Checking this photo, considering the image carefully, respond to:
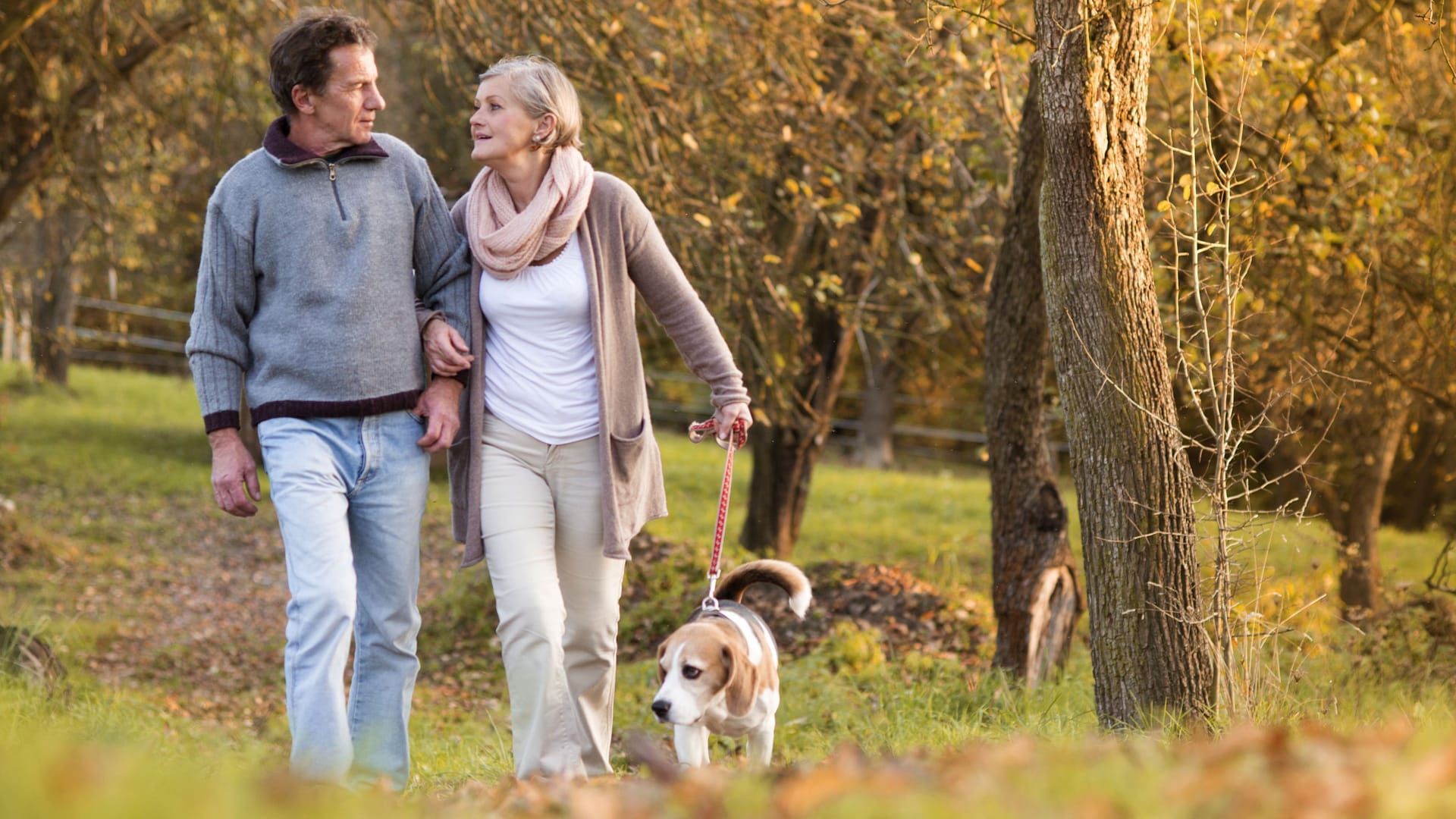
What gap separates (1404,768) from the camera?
2.05 meters

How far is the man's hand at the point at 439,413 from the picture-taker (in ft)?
13.0

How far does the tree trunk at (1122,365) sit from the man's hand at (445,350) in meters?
1.87

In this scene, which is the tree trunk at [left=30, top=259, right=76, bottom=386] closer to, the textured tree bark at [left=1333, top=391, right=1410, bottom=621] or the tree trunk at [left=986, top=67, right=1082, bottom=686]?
the tree trunk at [left=986, top=67, right=1082, bottom=686]

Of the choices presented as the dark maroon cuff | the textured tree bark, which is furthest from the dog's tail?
the textured tree bark

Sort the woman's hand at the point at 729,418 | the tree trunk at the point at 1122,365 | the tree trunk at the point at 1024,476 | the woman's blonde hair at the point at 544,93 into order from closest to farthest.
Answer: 1. the woman's blonde hair at the point at 544,93
2. the tree trunk at the point at 1122,365
3. the woman's hand at the point at 729,418
4. the tree trunk at the point at 1024,476

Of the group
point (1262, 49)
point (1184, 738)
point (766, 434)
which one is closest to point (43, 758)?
point (1184, 738)

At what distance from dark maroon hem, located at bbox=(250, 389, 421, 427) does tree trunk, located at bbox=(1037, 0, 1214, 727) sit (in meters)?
2.12

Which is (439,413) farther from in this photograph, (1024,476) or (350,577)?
(1024,476)

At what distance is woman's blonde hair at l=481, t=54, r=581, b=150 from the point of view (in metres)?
4.03

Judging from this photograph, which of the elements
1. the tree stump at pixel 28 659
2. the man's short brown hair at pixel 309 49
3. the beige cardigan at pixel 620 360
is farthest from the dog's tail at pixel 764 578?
the tree stump at pixel 28 659

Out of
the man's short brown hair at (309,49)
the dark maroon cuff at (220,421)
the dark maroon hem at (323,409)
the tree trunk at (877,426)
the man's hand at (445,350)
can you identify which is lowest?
the tree trunk at (877,426)

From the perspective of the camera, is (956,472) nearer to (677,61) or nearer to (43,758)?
(677,61)

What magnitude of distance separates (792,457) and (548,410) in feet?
21.7

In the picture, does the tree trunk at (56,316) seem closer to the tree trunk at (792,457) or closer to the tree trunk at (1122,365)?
the tree trunk at (792,457)
